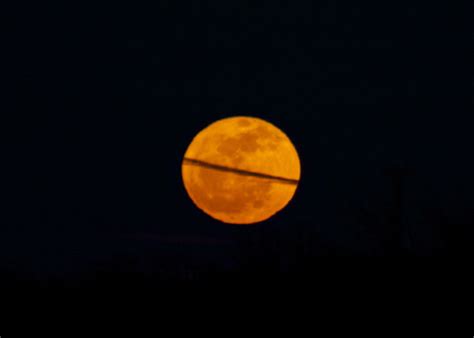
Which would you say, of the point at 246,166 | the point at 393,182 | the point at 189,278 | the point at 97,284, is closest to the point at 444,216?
the point at 393,182

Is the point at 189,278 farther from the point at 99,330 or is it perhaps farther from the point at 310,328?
the point at 310,328

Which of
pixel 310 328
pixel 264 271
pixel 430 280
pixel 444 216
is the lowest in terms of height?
pixel 310 328

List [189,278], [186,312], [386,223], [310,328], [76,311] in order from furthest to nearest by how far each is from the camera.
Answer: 1. [386,223]
2. [189,278]
3. [76,311]
4. [186,312]
5. [310,328]

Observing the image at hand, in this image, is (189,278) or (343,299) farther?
(189,278)

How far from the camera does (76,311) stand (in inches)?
522

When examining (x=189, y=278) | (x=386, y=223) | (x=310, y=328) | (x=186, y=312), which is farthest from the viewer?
(x=386, y=223)

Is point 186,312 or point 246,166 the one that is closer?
point 186,312

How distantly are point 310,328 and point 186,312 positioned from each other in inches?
77.4

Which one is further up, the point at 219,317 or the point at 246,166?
the point at 246,166

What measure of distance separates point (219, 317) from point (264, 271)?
184cm

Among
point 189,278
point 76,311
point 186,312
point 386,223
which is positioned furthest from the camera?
point 386,223

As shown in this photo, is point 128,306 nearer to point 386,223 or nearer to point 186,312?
point 186,312

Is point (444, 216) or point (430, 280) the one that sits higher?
point (444, 216)

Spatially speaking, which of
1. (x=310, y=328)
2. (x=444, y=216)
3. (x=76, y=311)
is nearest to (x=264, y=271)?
(x=310, y=328)
